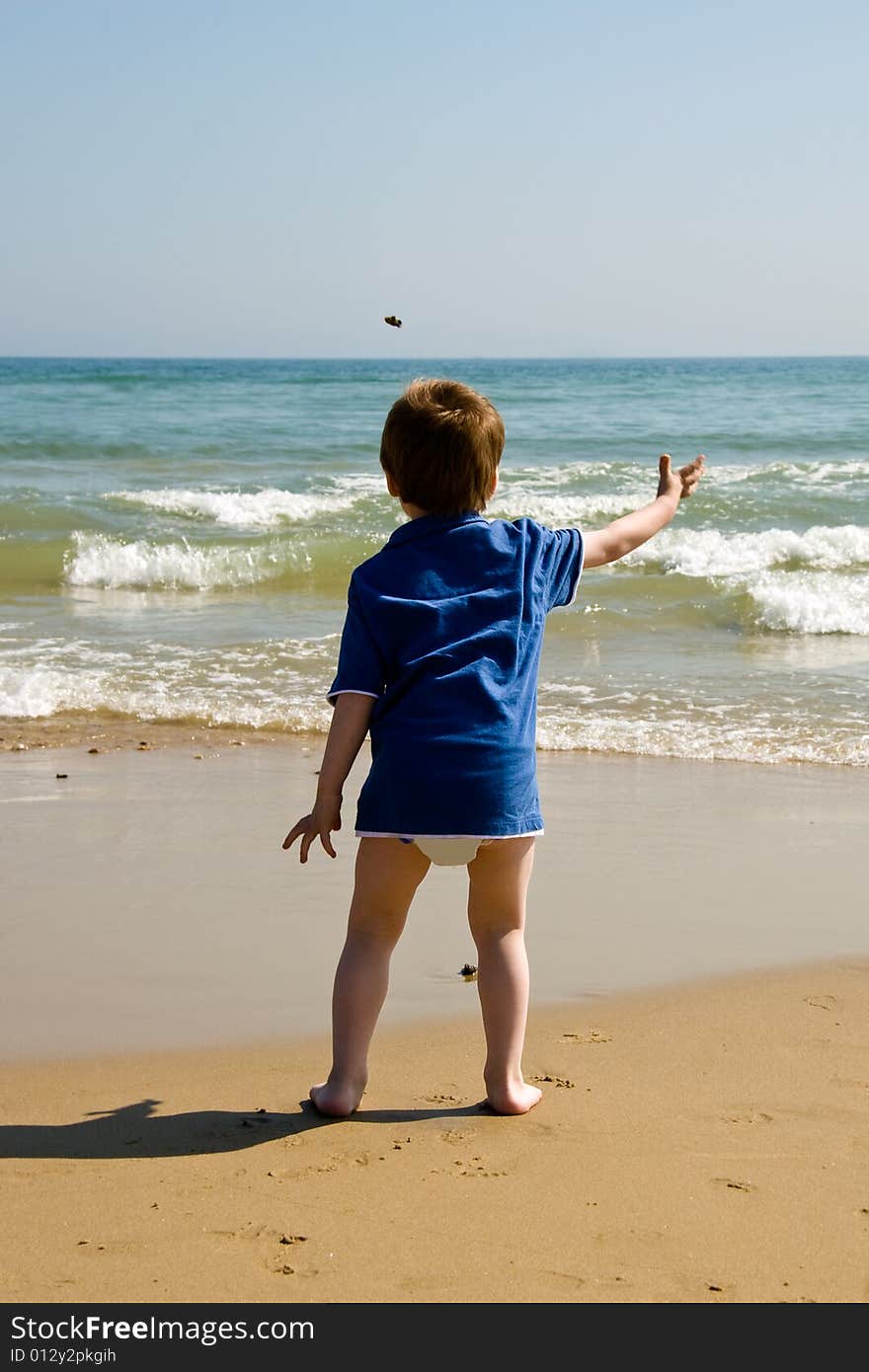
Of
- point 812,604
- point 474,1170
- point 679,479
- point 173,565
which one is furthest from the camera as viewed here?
point 173,565

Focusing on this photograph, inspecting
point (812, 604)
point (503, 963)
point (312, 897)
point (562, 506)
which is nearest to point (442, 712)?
point (503, 963)

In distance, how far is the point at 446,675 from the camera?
2564mm

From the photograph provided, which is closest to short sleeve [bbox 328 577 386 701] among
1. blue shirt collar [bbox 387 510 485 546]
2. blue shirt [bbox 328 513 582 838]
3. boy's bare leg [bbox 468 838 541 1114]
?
blue shirt [bbox 328 513 582 838]

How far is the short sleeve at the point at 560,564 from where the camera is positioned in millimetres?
2721

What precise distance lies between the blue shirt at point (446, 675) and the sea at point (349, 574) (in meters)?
3.40

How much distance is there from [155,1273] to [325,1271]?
0.26 meters

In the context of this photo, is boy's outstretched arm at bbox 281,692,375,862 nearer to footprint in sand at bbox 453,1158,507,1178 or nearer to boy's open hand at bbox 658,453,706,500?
footprint in sand at bbox 453,1158,507,1178

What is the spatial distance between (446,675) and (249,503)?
12.4 m

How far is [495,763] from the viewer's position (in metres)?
2.59

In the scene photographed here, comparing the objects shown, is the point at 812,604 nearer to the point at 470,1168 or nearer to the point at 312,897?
the point at 312,897

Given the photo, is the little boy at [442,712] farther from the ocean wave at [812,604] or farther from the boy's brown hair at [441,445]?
the ocean wave at [812,604]

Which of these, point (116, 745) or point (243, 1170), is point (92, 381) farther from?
point (243, 1170)

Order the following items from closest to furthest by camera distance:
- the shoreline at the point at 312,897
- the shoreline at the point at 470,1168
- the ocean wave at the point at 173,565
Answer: the shoreline at the point at 470,1168 → the shoreline at the point at 312,897 → the ocean wave at the point at 173,565

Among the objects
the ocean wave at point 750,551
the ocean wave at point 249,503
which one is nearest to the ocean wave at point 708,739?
the ocean wave at point 750,551
